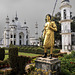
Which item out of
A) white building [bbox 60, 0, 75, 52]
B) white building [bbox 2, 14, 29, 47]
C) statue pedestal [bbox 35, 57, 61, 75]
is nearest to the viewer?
statue pedestal [bbox 35, 57, 61, 75]

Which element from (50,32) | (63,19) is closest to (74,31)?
(63,19)

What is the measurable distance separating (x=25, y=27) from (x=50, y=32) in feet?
156

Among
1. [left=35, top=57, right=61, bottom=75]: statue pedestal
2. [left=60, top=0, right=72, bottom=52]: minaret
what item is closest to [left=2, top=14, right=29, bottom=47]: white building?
[left=60, top=0, right=72, bottom=52]: minaret

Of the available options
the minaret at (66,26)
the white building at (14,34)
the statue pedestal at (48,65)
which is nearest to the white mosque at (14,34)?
the white building at (14,34)

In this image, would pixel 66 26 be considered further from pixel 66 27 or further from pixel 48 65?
pixel 48 65

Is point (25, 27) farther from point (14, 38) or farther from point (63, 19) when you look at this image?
point (63, 19)

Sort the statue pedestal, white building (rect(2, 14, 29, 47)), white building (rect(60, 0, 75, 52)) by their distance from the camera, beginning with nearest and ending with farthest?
1. the statue pedestal
2. white building (rect(60, 0, 75, 52))
3. white building (rect(2, 14, 29, 47))

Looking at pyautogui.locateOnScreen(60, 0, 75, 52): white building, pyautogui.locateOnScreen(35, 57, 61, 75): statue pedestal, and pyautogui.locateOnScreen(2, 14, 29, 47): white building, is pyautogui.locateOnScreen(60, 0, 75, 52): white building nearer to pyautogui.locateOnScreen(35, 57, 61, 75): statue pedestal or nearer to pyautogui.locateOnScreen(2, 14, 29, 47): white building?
pyautogui.locateOnScreen(35, 57, 61, 75): statue pedestal

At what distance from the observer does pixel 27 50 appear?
2059cm

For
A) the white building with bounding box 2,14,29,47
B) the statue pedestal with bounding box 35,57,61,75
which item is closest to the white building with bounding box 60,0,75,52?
the statue pedestal with bounding box 35,57,61,75

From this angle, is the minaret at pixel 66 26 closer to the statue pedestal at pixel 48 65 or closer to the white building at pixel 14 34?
the statue pedestal at pixel 48 65

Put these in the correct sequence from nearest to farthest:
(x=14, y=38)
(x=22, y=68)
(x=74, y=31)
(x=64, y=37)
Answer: (x=22, y=68)
(x=64, y=37)
(x=74, y=31)
(x=14, y=38)

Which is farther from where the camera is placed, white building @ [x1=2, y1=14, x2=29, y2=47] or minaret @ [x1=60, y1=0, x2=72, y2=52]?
white building @ [x1=2, y1=14, x2=29, y2=47]

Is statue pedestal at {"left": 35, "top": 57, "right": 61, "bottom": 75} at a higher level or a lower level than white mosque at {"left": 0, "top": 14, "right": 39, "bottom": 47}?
lower
